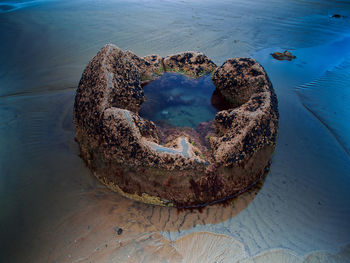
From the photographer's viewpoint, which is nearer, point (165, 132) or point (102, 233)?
point (102, 233)

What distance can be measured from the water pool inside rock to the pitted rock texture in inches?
5.7

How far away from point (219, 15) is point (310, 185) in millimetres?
5410

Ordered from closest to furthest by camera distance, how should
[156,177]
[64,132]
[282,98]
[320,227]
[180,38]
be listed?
[156,177] → [320,227] → [64,132] → [282,98] → [180,38]

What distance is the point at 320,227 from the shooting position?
1897 mm

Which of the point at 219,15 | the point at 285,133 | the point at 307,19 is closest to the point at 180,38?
the point at 219,15

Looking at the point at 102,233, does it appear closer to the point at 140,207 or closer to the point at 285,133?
the point at 140,207

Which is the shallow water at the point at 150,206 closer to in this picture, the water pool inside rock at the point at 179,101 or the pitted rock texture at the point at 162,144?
the pitted rock texture at the point at 162,144

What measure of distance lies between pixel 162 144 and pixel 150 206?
0.54m

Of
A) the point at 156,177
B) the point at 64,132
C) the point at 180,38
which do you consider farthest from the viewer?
the point at 180,38

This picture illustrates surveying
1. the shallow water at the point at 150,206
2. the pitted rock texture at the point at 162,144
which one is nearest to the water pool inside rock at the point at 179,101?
the pitted rock texture at the point at 162,144

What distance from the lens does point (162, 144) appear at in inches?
76.2

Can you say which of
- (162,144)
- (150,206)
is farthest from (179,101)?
(150,206)

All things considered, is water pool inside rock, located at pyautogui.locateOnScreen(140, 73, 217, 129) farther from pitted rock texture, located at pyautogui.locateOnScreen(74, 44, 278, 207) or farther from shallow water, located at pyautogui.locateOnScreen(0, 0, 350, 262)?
shallow water, located at pyautogui.locateOnScreen(0, 0, 350, 262)

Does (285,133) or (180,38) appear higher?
(180,38)
